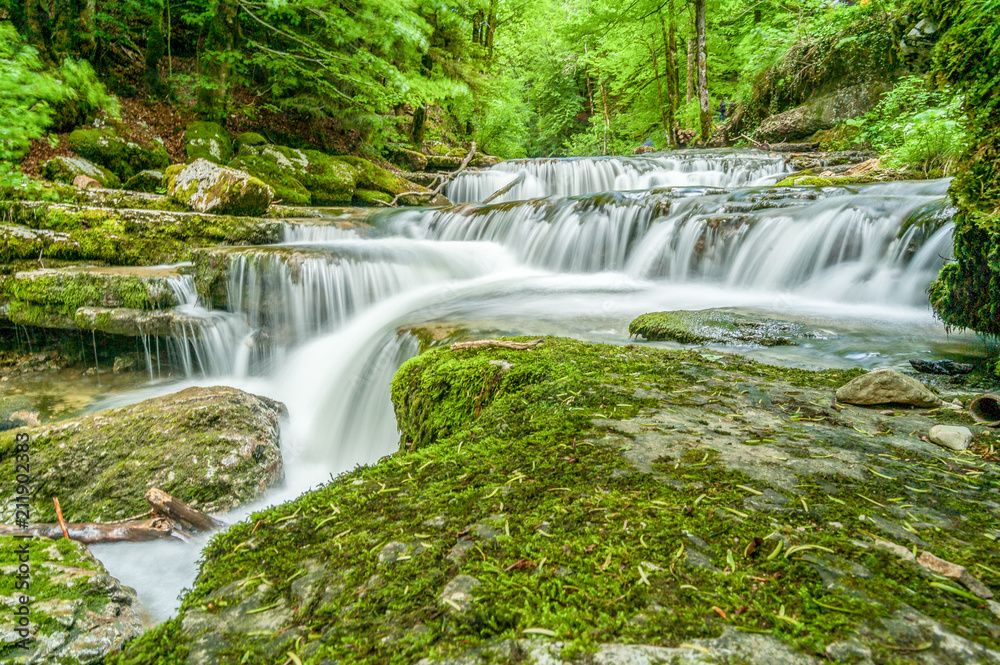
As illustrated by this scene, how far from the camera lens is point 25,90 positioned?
5820 mm

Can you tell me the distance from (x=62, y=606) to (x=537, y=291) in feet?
18.6

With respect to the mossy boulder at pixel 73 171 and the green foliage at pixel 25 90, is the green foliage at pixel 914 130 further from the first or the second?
the mossy boulder at pixel 73 171

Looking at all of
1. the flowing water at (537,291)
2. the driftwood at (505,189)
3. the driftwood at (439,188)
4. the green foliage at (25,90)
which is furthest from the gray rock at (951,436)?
the driftwood at (439,188)

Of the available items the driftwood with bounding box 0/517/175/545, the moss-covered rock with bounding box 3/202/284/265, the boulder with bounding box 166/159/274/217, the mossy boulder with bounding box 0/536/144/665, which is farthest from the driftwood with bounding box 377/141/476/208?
the mossy boulder with bounding box 0/536/144/665

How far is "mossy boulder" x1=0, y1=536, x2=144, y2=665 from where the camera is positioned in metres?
1.53

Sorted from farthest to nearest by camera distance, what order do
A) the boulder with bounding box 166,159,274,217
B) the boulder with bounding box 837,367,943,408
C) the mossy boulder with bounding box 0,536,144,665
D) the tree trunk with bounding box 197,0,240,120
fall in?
the tree trunk with bounding box 197,0,240,120, the boulder with bounding box 166,159,274,217, the boulder with bounding box 837,367,943,408, the mossy boulder with bounding box 0,536,144,665

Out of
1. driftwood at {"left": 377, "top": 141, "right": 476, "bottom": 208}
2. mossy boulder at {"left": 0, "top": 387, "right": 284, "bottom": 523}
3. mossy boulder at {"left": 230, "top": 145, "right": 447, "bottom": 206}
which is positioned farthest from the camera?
driftwood at {"left": 377, "top": 141, "right": 476, "bottom": 208}

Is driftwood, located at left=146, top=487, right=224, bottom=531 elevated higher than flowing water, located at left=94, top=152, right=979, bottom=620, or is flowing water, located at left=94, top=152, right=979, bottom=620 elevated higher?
flowing water, located at left=94, top=152, right=979, bottom=620

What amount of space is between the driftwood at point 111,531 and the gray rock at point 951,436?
12.1 ft

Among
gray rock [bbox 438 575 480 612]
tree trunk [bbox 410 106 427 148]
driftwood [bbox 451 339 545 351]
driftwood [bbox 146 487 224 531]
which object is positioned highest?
tree trunk [bbox 410 106 427 148]

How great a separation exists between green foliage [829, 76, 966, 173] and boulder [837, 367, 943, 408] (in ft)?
16.9

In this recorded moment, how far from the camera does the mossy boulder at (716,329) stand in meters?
3.74

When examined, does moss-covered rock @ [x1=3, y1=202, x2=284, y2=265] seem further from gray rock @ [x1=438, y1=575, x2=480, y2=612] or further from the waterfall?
gray rock @ [x1=438, y1=575, x2=480, y2=612]

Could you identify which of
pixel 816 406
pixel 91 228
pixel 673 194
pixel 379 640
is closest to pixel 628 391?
pixel 816 406
